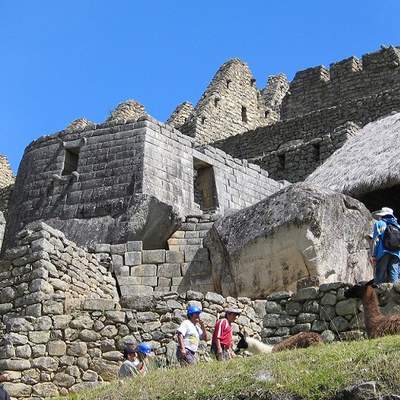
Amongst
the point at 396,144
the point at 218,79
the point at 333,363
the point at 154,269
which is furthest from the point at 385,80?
the point at 333,363

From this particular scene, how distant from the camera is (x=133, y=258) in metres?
15.2

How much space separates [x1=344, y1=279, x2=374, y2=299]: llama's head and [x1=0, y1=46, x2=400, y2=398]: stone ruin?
0.29 meters

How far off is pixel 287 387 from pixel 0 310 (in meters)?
6.06

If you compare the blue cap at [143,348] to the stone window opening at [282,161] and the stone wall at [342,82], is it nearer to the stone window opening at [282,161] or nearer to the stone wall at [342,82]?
the stone window opening at [282,161]

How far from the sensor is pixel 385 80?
1136 inches

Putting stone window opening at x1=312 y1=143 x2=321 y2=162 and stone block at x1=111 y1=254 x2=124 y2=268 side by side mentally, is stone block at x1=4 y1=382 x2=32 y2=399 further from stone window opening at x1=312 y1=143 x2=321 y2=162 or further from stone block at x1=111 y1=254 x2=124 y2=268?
stone window opening at x1=312 y1=143 x2=321 y2=162

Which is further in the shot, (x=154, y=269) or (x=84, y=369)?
(x=154, y=269)

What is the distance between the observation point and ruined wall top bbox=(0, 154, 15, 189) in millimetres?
33000

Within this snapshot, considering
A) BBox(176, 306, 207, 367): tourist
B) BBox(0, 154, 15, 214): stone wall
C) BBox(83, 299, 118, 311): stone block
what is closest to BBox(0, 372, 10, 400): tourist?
BBox(83, 299, 118, 311): stone block

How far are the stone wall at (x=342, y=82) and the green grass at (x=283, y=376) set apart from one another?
68.8ft

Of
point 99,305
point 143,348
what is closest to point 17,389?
point 99,305

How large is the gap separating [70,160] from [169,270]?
3873 mm

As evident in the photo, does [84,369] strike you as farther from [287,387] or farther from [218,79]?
[218,79]

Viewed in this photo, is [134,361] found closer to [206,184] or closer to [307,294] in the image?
[307,294]
